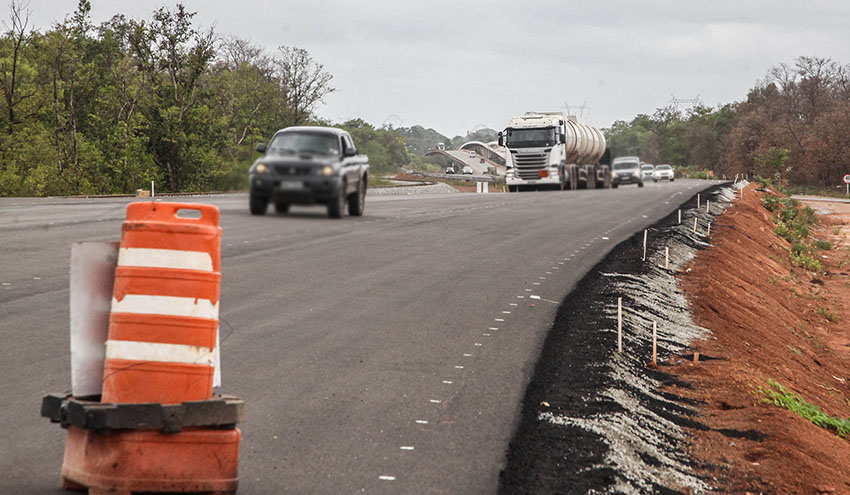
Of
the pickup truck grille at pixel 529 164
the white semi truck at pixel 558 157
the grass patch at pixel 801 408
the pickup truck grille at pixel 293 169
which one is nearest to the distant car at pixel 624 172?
the white semi truck at pixel 558 157

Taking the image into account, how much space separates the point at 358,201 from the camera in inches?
246

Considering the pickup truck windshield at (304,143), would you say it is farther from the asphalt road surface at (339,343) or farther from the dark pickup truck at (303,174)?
the asphalt road surface at (339,343)

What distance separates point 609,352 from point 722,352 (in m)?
3.96

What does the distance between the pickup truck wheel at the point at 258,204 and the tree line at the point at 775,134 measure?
821 inches

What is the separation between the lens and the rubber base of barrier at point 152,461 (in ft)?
23.4

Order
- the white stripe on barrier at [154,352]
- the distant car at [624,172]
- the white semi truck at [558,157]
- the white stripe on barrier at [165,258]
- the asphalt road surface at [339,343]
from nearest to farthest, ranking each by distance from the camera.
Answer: the white stripe on barrier at [165,258]
the white stripe on barrier at [154,352]
the asphalt road surface at [339,343]
the white semi truck at [558,157]
the distant car at [624,172]

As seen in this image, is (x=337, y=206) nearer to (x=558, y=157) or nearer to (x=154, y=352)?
(x=154, y=352)

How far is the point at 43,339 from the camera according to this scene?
14.2 m

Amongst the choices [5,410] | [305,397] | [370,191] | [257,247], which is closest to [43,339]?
[5,410]

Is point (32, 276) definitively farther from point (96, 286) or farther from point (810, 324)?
point (810, 324)

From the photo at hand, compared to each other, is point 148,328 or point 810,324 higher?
point 148,328

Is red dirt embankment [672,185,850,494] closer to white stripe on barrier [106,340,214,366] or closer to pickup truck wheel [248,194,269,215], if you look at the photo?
white stripe on barrier [106,340,214,366]

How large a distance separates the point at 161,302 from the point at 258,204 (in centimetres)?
128

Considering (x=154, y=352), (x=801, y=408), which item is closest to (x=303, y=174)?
(x=154, y=352)
